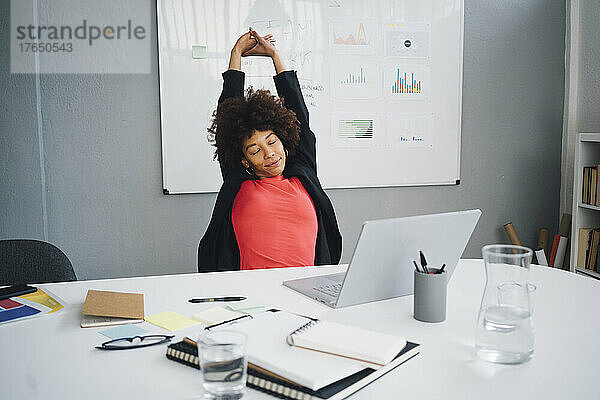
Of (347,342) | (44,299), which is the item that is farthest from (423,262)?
(44,299)

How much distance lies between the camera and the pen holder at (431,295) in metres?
1.38

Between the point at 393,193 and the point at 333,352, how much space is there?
278cm

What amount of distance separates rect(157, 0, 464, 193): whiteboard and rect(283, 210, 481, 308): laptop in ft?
6.46

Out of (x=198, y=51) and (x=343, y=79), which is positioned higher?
A: (x=198, y=51)

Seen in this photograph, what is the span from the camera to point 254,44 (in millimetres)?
3301

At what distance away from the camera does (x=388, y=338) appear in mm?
1149

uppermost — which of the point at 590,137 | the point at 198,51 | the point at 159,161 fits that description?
the point at 198,51

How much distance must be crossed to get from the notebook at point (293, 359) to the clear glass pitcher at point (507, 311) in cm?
15

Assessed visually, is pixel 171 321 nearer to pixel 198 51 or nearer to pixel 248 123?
pixel 248 123

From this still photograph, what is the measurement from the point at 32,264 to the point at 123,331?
0.91 meters

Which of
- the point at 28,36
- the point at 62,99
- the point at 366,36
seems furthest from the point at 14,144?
the point at 366,36

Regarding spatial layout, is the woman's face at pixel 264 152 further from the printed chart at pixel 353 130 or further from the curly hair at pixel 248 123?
the printed chart at pixel 353 130

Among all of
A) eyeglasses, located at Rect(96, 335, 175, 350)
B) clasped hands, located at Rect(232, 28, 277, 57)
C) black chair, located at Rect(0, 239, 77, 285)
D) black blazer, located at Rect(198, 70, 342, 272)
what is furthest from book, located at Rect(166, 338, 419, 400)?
clasped hands, located at Rect(232, 28, 277, 57)

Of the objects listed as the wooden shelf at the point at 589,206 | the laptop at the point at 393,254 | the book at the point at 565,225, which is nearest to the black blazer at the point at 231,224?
the laptop at the point at 393,254
